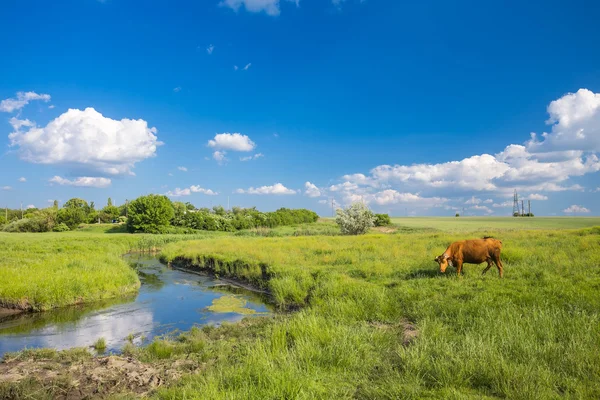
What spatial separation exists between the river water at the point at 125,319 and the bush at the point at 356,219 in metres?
35.4

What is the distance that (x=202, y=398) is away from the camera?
214 inches

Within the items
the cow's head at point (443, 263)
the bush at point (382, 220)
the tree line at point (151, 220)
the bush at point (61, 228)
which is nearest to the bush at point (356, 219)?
the bush at point (382, 220)

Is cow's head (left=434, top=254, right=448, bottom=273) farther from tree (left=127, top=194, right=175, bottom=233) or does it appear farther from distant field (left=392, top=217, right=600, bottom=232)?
tree (left=127, top=194, right=175, bottom=233)

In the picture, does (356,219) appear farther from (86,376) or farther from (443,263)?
(86,376)

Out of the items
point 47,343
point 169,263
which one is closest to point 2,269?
point 47,343

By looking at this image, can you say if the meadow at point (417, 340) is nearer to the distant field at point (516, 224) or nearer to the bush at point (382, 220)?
the distant field at point (516, 224)

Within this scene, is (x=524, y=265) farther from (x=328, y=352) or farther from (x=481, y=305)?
(x=328, y=352)

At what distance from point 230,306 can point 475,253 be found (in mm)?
11175

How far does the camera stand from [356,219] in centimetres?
5516

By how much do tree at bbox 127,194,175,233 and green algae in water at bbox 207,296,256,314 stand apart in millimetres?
61964

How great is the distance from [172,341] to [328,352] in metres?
5.97

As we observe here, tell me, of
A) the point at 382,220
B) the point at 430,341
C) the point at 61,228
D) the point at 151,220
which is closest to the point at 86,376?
the point at 430,341

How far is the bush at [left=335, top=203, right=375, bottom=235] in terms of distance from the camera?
180 ft

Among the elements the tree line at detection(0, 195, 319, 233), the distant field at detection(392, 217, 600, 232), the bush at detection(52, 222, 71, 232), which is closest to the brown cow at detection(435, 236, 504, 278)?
the distant field at detection(392, 217, 600, 232)
